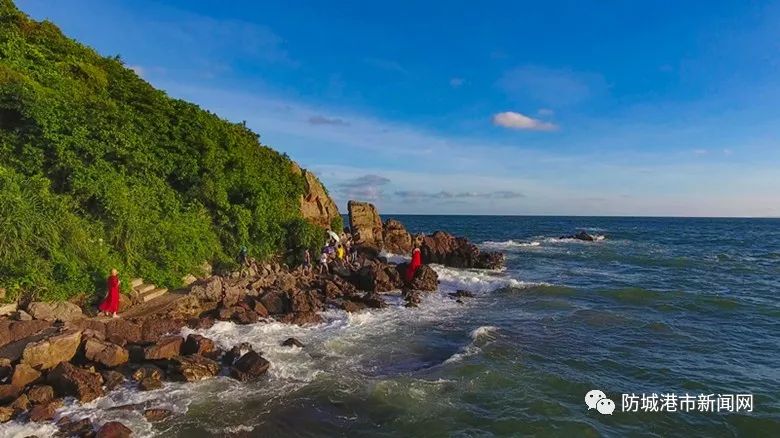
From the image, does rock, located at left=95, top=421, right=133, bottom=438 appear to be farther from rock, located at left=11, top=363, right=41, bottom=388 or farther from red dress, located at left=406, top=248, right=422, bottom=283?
red dress, located at left=406, top=248, right=422, bottom=283

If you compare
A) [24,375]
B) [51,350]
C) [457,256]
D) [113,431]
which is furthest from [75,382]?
[457,256]

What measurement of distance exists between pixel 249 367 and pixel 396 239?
2734 centimetres

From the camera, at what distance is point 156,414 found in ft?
34.4

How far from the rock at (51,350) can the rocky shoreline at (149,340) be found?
0.07 ft

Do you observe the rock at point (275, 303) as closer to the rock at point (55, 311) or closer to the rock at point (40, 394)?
the rock at point (55, 311)

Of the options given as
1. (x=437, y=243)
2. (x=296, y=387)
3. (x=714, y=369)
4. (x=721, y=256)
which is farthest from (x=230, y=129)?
(x=721, y=256)

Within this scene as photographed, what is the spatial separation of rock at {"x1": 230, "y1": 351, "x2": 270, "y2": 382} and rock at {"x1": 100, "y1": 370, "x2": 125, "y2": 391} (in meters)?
2.75

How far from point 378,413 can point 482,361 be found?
461cm

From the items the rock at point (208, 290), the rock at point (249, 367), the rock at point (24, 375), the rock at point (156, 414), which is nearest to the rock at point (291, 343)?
the rock at point (249, 367)

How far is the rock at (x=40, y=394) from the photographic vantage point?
1064 centimetres

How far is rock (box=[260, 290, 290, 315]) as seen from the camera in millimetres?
19188

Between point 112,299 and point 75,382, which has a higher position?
point 112,299

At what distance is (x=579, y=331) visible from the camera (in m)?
17.9

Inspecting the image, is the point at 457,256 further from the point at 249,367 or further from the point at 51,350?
the point at 51,350
